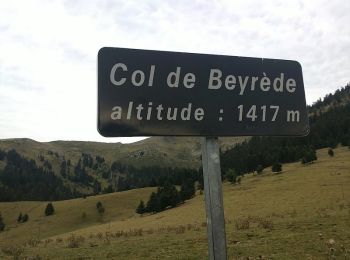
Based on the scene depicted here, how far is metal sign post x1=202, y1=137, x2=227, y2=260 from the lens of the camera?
3.11 m

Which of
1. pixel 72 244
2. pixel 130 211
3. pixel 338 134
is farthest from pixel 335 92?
pixel 72 244

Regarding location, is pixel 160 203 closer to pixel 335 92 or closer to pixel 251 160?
pixel 251 160

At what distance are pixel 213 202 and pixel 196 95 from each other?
2.93 feet

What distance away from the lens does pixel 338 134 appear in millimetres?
117125

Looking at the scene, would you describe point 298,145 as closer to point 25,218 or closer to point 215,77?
point 25,218

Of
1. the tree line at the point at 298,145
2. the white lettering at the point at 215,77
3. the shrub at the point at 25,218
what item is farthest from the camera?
the tree line at the point at 298,145

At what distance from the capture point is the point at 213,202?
3184 mm

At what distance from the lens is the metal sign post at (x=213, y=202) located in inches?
122

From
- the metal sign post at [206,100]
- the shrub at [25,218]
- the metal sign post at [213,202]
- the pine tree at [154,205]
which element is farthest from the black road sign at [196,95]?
the shrub at [25,218]

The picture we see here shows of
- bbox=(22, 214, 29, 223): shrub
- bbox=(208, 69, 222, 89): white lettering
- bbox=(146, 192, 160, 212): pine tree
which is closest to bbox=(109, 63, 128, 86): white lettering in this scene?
bbox=(208, 69, 222, 89): white lettering

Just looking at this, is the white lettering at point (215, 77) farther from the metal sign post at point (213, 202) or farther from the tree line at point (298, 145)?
the tree line at point (298, 145)

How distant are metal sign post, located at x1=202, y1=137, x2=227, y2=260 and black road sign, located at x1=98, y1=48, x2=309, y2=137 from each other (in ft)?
0.55

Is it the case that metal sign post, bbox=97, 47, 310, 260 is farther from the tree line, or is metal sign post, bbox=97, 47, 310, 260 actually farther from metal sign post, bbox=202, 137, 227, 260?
the tree line

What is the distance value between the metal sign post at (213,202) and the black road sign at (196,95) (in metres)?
0.17
